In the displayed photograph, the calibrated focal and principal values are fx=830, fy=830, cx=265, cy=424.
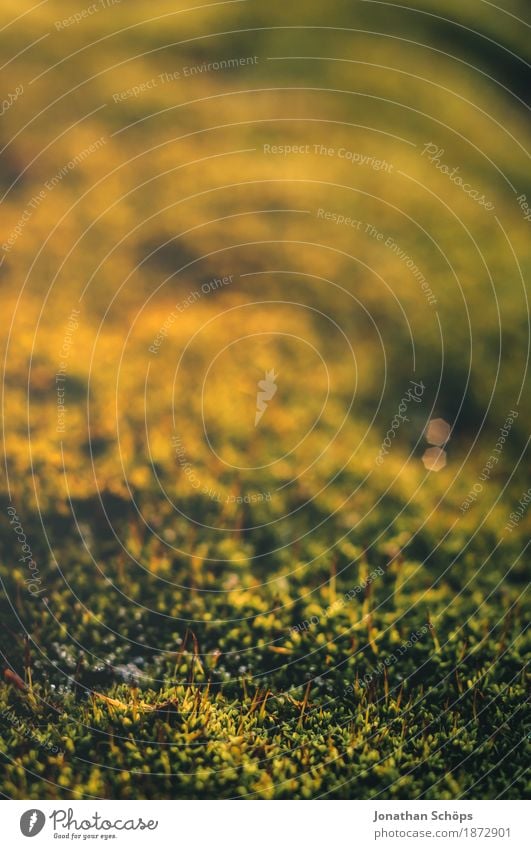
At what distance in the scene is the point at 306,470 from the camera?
276 centimetres

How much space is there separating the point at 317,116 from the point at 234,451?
1.15m
